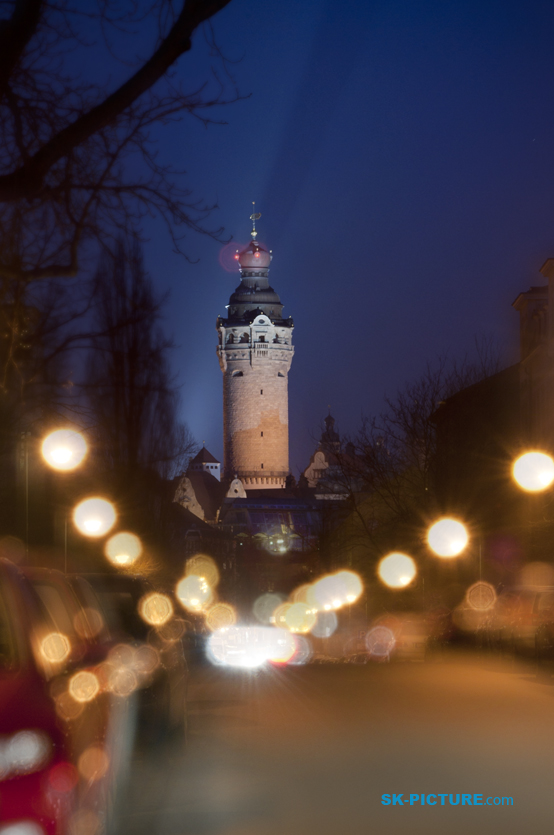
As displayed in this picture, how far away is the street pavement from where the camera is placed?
8445 mm

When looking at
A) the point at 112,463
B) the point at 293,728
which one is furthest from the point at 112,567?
the point at 293,728

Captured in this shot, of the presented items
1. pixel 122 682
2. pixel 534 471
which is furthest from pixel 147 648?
pixel 534 471

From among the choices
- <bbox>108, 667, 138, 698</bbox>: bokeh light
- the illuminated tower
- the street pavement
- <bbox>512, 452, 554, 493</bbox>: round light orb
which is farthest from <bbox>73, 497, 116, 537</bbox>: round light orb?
the illuminated tower

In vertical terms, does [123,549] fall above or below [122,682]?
above

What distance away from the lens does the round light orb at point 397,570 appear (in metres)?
47.7

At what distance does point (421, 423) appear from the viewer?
1859 inches

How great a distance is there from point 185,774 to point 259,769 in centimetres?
67

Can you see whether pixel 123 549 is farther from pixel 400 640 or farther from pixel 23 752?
pixel 23 752

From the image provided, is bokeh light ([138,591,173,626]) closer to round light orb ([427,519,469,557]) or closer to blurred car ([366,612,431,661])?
blurred car ([366,612,431,661])

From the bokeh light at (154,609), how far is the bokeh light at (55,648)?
16.0 feet

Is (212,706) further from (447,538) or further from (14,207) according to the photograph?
(447,538)

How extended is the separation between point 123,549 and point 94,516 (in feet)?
28.9

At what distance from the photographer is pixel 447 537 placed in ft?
141

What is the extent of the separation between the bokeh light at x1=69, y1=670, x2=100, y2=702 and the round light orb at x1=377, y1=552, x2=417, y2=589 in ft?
133
